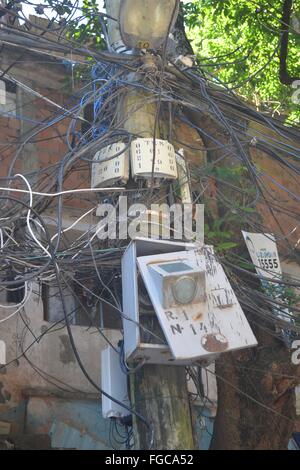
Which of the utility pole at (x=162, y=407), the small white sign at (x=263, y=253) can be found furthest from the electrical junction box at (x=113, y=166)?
the small white sign at (x=263, y=253)

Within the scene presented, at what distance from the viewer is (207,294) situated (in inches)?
167

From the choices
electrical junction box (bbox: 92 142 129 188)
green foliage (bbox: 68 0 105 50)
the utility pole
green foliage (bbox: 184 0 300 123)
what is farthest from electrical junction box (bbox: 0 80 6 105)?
the utility pole

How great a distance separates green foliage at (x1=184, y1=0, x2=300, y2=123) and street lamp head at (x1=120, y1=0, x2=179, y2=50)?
2402 mm

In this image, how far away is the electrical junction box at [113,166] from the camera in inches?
188

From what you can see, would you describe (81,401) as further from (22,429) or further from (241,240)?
(241,240)

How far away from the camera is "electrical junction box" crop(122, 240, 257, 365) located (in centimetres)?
403

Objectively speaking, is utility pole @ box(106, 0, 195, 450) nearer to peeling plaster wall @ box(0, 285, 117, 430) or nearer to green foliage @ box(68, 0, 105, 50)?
peeling plaster wall @ box(0, 285, 117, 430)

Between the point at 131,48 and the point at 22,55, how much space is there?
224cm

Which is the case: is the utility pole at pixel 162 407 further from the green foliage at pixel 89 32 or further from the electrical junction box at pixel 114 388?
the green foliage at pixel 89 32
